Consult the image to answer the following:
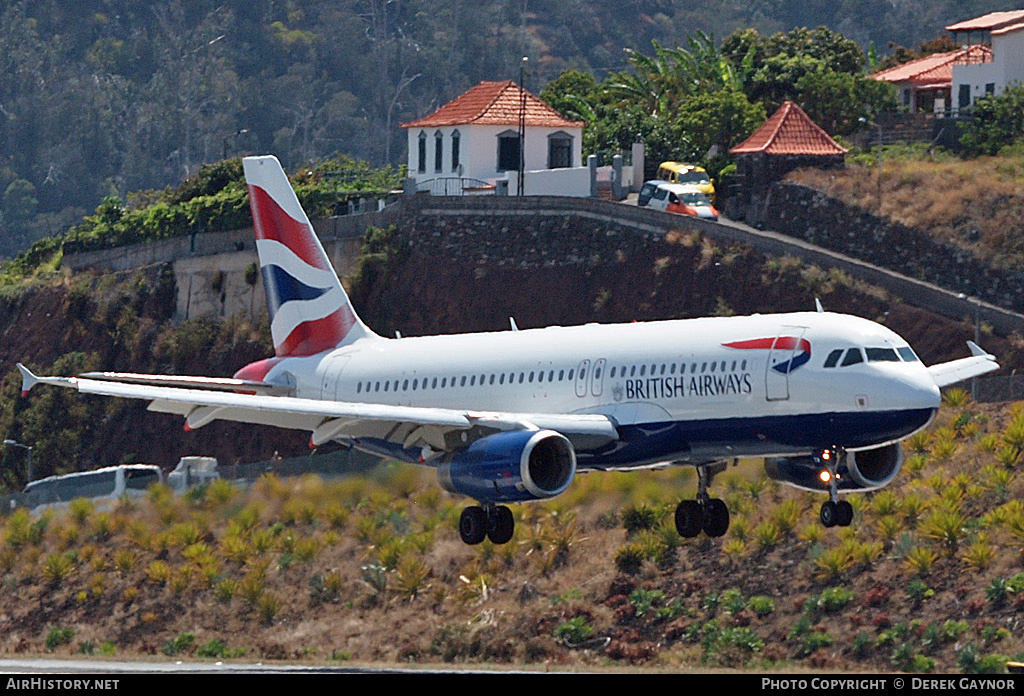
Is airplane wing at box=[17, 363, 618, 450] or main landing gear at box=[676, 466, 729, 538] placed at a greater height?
airplane wing at box=[17, 363, 618, 450]

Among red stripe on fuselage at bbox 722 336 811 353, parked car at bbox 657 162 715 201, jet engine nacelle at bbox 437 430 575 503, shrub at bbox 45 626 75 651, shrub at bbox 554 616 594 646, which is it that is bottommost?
shrub at bbox 45 626 75 651

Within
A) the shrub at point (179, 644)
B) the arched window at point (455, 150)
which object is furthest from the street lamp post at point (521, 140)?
the shrub at point (179, 644)

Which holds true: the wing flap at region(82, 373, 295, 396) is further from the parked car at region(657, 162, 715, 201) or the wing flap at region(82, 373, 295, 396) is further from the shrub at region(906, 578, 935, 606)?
the parked car at region(657, 162, 715, 201)

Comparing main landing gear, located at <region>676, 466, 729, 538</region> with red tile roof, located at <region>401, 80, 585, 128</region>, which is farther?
red tile roof, located at <region>401, 80, 585, 128</region>

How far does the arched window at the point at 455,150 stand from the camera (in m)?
98.1

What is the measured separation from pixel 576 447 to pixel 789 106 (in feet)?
146

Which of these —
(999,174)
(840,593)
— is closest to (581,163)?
(999,174)

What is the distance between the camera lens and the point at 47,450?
93.4 metres

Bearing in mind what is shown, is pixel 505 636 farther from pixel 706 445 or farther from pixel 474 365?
pixel 706 445

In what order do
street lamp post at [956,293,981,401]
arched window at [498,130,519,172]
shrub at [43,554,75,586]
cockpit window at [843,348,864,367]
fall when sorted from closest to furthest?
cockpit window at [843,348,864,367] < street lamp post at [956,293,981,401] < shrub at [43,554,75,586] < arched window at [498,130,519,172]

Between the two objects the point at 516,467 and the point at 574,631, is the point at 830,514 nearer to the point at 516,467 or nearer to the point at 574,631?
the point at 516,467

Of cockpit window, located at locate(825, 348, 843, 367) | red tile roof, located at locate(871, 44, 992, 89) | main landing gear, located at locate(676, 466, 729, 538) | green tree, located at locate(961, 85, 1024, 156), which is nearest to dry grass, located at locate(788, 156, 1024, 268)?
green tree, located at locate(961, 85, 1024, 156)

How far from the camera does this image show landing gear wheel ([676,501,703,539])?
48000 millimetres

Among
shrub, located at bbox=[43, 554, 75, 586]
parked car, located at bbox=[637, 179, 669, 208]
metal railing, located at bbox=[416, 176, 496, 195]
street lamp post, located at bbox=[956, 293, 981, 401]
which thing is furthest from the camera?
metal railing, located at bbox=[416, 176, 496, 195]
